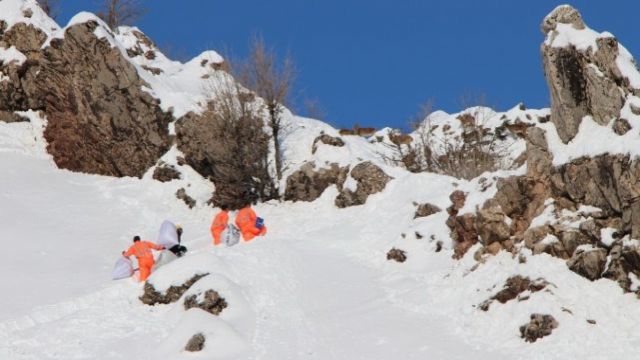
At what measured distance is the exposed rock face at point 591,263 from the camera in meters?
16.1

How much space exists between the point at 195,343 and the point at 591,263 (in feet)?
29.2

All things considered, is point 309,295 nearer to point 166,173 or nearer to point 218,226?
point 218,226

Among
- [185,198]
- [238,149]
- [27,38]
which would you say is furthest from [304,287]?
[27,38]

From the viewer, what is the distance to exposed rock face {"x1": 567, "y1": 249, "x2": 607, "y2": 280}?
1612 cm

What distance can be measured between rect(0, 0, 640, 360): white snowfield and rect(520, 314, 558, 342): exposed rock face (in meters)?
0.16

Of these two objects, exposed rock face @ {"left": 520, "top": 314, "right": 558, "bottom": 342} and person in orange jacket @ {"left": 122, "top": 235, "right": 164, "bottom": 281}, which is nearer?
exposed rock face @ {"left": 520, "top": 314, "right": 558, "bottom": 342}

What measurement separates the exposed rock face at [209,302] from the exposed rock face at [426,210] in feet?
32.9

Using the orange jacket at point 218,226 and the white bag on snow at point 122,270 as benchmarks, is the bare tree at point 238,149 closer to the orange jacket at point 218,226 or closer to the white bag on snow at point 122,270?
the orange jacket at point 218,226

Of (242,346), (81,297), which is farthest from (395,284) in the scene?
(81,297)

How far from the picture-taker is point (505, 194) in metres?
19.7

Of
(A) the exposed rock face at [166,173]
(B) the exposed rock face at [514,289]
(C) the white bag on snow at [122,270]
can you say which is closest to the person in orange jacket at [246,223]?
(C) the white bag on snow at [122,270]

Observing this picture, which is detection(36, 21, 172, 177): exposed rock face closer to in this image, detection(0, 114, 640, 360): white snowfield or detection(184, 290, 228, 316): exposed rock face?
detection(0, 114, 640, 360): white snowfield

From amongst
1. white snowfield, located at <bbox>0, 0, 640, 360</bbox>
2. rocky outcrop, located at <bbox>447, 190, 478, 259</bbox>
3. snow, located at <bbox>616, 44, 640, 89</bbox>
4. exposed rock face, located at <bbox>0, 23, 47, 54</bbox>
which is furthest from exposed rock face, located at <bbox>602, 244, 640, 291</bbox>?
exposed rock face, located at <bbox>0, 23, 47, 54</bbox>

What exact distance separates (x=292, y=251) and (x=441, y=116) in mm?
28263
